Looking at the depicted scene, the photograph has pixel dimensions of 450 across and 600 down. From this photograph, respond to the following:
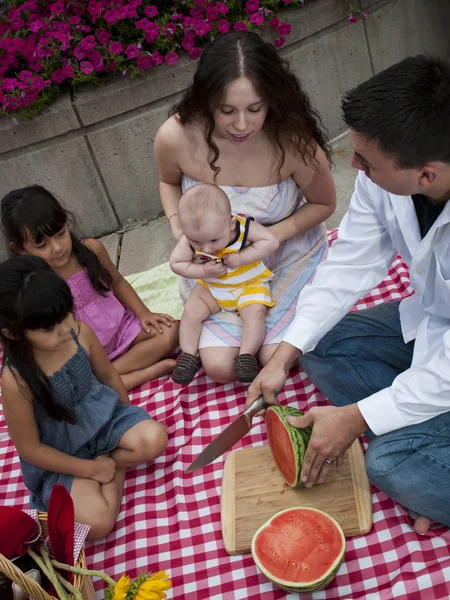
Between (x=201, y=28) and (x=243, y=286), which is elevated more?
(x=201, y=28)

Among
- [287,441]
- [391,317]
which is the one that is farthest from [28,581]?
[391,317]

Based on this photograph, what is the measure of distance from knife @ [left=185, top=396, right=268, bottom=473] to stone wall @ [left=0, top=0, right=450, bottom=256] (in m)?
2.76

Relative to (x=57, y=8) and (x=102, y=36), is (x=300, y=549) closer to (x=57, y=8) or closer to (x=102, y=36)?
(x=102, y=36)

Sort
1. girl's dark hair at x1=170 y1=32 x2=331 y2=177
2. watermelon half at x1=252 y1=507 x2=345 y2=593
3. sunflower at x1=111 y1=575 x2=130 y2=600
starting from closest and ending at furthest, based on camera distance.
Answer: sunflower at x1=111 y1=575 x2=130 y2=600
watermelon half at x1=252 y1=507 x2=345 y2=593
girl's dark hair at x1=170 y1=32 x2=331 y2=177

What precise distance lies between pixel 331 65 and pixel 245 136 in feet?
7.85

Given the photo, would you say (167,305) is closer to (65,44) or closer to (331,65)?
(65,44)

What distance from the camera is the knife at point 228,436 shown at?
8.38 feet

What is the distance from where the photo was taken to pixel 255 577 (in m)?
2.54

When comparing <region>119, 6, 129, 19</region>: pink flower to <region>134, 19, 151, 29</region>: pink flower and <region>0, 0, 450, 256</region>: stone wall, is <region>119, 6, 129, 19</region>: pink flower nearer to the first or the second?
<region>134, 19, 151, 29</region>: pink flower

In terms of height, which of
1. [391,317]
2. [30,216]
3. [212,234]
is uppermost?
[30,216]

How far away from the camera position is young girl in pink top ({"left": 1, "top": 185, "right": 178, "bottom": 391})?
317cm

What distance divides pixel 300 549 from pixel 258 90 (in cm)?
190

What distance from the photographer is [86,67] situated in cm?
461

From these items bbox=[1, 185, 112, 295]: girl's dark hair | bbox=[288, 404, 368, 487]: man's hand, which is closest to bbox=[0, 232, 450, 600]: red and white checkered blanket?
bbox=[288, 404, 368, 487]: man's hand
